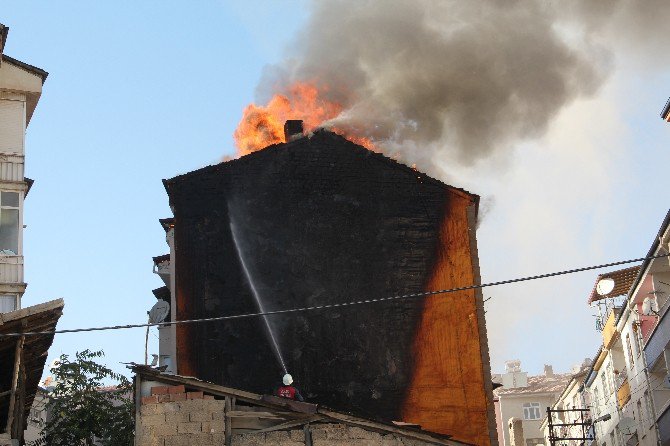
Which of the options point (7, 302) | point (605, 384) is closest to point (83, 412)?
point (7, 302)

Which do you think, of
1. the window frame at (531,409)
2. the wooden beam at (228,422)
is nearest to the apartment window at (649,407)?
the wooden beam at (228,422)

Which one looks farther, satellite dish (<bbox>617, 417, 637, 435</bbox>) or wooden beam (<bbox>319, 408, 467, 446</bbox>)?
satellite dish (<bbox>617, 417, 637, 435</bbox>)

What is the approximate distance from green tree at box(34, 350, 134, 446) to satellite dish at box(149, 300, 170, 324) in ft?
6.06

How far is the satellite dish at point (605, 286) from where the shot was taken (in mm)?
42406

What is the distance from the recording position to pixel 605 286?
1676 inches

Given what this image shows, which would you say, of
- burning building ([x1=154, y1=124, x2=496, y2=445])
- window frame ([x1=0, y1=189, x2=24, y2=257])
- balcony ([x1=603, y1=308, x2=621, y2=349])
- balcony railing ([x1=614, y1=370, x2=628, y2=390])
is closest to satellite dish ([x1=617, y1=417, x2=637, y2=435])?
balcony railing ([x1=614, y1=370, x2=628, y2=390])

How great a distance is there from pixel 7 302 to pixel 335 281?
27.9ft

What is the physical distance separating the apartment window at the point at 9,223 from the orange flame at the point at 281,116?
6.71 metres

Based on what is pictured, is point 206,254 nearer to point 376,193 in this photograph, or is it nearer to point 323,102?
point 376,193

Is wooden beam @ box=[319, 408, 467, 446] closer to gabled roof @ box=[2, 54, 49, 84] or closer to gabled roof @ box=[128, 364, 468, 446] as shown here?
gabled roof @ box=[128, 364, 468, 446]

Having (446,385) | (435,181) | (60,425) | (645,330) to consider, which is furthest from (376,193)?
(645,330)

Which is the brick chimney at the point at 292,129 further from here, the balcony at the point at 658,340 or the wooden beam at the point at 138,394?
the balcony at the point at 658,340

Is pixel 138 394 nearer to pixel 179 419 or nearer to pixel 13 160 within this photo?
pixel 179 419

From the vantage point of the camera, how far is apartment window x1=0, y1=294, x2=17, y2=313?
26484 mm
